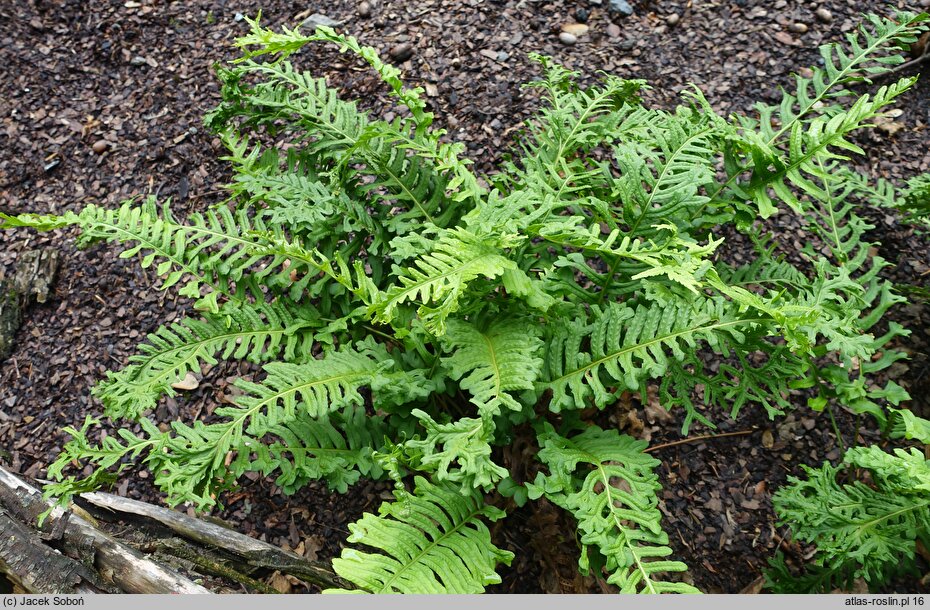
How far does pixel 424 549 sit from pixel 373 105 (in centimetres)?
256

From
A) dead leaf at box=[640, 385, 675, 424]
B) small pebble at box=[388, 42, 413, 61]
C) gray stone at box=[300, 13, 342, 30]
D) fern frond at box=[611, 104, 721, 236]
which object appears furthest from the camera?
gray stone at box=[300, 13, 342, 30]

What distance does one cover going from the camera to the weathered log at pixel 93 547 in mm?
2193

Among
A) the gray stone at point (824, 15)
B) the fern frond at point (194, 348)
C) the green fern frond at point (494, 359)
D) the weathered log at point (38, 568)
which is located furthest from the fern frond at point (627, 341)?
the gray stone at point (824, 15)

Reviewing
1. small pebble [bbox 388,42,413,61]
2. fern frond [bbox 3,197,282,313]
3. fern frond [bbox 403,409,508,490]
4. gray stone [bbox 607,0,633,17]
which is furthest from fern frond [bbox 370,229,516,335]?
gray stone [bbox 607,0,633,17]

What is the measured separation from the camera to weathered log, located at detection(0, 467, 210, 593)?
7.20 feet

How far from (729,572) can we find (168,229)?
8.21ft

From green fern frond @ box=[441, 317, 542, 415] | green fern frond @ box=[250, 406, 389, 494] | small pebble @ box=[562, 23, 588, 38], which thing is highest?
small pebble @ box=[562, 23, 588, 38]

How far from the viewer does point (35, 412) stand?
3.26m

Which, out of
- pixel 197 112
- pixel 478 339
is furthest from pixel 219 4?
pixel 478 339

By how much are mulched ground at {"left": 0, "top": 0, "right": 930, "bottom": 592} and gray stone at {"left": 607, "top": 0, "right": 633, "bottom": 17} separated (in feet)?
0.17

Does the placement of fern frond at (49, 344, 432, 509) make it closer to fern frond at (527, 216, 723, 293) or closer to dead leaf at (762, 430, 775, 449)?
fern frond at (527, 216, 723, 293)

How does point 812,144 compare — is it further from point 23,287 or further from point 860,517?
point 23,287

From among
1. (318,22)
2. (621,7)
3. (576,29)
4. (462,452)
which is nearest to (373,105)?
(318,22)

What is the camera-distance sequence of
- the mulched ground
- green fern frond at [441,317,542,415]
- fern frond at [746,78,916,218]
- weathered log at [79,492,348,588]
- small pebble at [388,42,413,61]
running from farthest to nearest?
small pebble at [388,42,413,61] → the mulched ground → weathered log at [79,492,348,588] → fern frond at [746,78,916,218] → green fern frond at [441,317,542,415]
